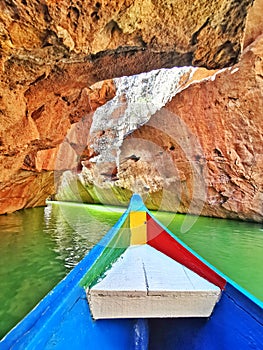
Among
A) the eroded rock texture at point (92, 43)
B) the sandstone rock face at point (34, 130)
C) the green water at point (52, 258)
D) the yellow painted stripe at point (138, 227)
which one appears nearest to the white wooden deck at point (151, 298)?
the green water at point (52, 258)

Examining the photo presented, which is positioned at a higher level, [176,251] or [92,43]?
[92,43]

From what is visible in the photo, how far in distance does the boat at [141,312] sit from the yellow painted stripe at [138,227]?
1.03 metres

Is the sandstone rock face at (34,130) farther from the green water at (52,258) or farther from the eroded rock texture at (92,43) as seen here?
the green water at (52,258)

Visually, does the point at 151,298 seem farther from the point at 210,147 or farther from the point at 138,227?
the point at 210,147

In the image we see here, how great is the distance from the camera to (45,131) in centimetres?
482

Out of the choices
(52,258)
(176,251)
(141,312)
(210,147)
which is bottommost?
(52,258)

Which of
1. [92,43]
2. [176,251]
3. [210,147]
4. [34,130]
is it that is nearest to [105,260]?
[176,251]

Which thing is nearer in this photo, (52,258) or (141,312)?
(141,312)

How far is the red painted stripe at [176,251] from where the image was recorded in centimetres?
137

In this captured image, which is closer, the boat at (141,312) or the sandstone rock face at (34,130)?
the boat at (141,312)

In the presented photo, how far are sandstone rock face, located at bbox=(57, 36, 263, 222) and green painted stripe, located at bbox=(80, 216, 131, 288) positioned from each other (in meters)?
5.37

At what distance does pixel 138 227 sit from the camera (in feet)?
9.91

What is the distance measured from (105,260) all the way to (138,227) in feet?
4.64

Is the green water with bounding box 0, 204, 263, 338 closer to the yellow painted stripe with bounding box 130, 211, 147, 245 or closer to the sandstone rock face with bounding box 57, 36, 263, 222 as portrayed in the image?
the yellow painted stripe with bounding box 130, 211, 147, 245
